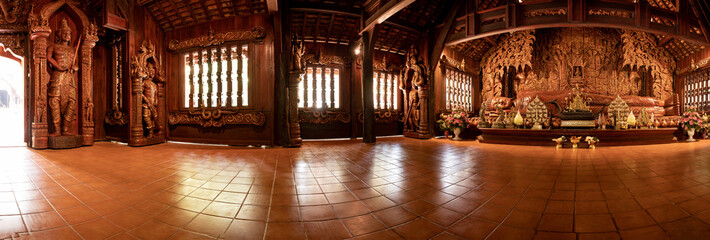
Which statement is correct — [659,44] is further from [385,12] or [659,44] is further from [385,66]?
[385,12]

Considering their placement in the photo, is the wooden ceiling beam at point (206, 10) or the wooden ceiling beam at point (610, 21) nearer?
the wooden ceiling beam at point (610, 21)

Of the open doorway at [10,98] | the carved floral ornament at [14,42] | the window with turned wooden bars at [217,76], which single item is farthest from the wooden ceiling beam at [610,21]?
the open doorway at [10,98]

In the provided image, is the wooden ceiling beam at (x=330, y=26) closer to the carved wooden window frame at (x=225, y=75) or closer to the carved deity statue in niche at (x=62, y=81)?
the carved wooden window frame at (x=225, y=75)

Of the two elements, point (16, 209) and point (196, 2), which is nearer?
point (16, 209)

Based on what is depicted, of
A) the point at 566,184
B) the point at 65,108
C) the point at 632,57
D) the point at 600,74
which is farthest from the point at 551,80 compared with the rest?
the point at 65,108

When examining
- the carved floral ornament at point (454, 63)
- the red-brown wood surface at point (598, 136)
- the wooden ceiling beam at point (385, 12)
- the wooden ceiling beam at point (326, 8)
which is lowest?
the red-brown wood surface at point (598, 136)

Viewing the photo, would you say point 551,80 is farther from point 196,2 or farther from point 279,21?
point 196,2

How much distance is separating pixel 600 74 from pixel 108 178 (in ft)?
55.0

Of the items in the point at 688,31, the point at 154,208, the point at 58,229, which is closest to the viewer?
the point at 58,229

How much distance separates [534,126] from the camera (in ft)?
26.7

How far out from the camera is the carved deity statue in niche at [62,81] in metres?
6.93

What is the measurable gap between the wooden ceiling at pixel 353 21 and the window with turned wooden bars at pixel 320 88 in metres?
1.18

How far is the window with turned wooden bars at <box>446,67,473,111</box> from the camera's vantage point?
1196cm

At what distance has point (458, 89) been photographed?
491 inches
